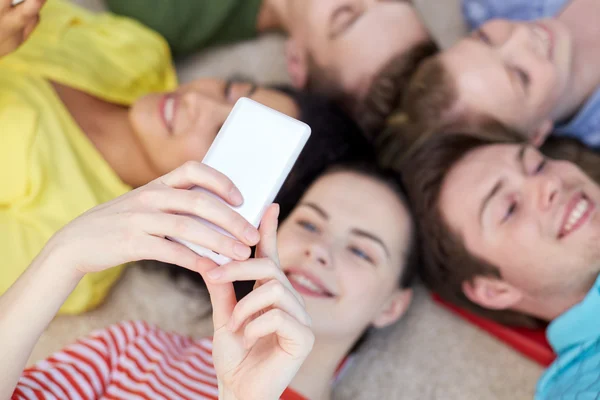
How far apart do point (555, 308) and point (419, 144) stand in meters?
0.43

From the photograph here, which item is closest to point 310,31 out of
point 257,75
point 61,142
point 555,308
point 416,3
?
point 257,75

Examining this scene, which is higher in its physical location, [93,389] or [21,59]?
[21,59]

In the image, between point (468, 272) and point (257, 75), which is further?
point (257, 75)

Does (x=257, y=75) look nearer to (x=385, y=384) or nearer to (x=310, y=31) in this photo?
(x=310, y=31)

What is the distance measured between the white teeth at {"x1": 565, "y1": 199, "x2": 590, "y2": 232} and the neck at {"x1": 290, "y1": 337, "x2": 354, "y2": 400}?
1.42 ft

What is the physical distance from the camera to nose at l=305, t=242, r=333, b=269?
0.86 metres

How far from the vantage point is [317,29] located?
48.7 inches

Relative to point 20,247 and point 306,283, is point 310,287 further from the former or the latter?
point 20,247

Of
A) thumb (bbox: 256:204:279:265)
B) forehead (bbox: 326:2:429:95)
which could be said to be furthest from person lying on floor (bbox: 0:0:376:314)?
thumb (bbox: 256:204:279:265)

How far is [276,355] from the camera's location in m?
0.55

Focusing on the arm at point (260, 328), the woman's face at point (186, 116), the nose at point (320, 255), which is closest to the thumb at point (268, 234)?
the arm at point (260, 328)

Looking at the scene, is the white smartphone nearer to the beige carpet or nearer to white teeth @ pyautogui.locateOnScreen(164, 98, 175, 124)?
white teeth @ pyautogui.locateOnScreen(164, 98, 175, 124)

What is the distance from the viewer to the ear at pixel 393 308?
0.99 m

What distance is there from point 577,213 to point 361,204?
37 cm
